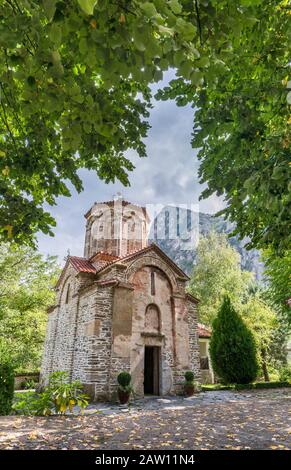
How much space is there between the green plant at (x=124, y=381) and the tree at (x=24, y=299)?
864 cm

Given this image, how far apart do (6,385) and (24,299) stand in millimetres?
11167

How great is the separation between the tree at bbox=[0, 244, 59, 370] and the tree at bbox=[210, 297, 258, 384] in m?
11.1

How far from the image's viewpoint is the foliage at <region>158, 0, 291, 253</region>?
11.8 ft

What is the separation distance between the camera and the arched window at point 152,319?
43.0 ft

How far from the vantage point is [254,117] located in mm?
4078

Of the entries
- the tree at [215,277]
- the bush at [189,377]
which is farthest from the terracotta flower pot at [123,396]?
the tree at [215,277]

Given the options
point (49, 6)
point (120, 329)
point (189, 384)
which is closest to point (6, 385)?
point (120, 329)

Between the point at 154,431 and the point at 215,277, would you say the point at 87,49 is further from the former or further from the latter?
the point at 215,277

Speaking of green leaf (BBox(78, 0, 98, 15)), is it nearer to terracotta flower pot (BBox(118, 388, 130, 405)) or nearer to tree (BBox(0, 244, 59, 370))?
terracotta flower pot (BBox(118, 388, 130, 405))

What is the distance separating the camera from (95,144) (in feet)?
11.2

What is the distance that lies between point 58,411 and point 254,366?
11.9 metres

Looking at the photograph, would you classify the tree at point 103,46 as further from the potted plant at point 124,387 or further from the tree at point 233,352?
the tree at point 233,352
